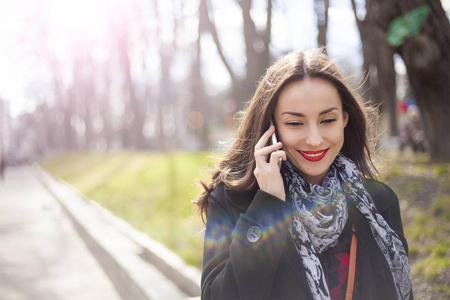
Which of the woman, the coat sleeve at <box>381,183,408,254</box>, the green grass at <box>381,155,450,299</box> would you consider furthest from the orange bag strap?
the green grass at <box>381,155,450,299</box>

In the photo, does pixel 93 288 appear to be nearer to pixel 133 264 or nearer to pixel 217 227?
pixel 133 264

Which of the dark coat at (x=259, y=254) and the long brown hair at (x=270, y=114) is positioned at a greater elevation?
the long brown hair at (x=270, y=114)

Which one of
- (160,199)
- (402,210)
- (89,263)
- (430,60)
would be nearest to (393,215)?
(430,60)

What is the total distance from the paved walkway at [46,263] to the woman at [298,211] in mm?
4571

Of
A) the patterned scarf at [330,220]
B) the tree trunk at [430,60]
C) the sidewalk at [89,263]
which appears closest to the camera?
the patterned scarf at [330,220]

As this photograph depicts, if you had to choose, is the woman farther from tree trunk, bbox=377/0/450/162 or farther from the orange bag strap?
tree trunk, bbox=377/0/450/162

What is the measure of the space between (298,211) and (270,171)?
0.70 ft

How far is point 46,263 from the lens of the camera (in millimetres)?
8023

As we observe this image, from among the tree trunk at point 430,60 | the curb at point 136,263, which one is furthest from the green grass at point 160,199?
the tree trunk at point 430,60

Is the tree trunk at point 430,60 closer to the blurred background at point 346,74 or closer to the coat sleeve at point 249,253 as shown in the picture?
the blurred background at point 346,74

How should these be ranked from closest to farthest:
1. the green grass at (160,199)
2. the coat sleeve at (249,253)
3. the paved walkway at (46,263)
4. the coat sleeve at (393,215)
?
the coat sleeve at (249,253)
the coat sleeve at (393,215)
the paved walkway at (46,263)
the green grass at (160,199)

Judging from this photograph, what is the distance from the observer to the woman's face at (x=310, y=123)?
2.04 metres

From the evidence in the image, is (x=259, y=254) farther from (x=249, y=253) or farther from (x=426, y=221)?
(x=426, y=221)

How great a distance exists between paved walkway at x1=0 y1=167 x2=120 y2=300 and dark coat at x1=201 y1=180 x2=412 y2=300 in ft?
14.9
